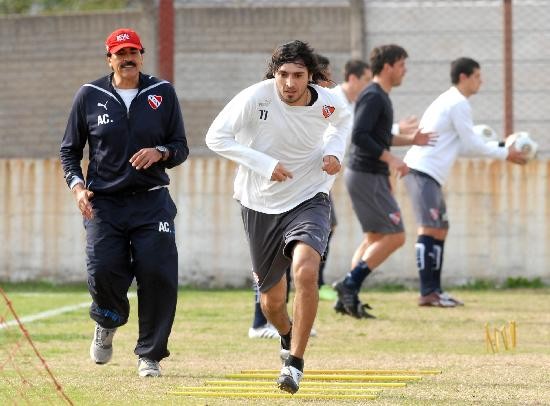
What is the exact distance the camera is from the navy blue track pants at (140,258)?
8.59 m

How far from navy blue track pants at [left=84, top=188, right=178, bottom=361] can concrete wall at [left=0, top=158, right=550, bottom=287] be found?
264 inches

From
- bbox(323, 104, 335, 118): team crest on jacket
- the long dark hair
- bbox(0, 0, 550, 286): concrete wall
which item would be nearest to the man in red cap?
the long dark hair

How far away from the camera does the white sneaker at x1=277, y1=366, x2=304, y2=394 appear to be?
24.2 ft

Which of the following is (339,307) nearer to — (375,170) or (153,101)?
(375,170)

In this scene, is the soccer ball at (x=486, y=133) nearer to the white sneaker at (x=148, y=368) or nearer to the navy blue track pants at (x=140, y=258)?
the navy blue track pants at (x=140, y=258)

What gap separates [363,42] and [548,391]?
7774 millimetres

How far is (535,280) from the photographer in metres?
15.4

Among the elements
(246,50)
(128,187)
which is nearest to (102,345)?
(128,187)

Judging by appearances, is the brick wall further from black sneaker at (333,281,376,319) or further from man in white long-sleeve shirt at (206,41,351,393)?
man in white long-sleeve shirt at (206,41,351,393)

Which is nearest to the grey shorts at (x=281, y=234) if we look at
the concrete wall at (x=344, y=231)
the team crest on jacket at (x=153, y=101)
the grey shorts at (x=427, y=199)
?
the team crest on jacket at (x=153, y=101)

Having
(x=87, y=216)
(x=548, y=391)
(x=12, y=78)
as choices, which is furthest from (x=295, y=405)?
(x=12, y=78)

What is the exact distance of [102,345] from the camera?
29.3ft

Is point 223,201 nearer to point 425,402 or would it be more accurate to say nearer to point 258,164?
point 258,164

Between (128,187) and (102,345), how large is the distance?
3.42ft
